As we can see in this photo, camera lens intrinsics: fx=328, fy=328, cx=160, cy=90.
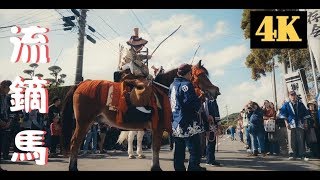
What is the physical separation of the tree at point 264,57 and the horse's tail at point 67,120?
1375 centimetres

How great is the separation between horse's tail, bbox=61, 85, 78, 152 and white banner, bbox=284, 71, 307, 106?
732cm

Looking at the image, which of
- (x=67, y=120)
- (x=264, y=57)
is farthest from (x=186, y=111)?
(x=264, y=57)

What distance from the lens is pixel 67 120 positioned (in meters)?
6.11

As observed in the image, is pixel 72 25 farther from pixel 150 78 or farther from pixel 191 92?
pixel 191 92

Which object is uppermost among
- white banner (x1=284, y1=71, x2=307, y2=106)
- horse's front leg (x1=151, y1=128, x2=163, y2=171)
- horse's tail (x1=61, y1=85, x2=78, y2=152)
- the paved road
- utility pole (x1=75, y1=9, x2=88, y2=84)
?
utility pole (x1=75, y1=9, x2=88, y2=84)

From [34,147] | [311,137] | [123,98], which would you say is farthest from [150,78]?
[311,137]

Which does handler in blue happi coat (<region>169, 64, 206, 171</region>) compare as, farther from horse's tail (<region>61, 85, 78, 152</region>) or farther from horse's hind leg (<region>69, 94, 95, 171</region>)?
horse's tail (<region>61, 85, 78, 152</region>)

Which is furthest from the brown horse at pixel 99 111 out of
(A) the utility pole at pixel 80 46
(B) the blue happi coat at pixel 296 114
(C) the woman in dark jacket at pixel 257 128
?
(A) the utility pole at pixel 80 46

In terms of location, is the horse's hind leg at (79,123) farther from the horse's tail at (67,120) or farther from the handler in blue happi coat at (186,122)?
the handler in blue happi coat at (186,122)

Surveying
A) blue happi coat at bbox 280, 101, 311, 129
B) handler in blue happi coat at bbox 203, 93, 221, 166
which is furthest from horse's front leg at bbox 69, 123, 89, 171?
blue happi coat at bbox 280, 101, 311, 129

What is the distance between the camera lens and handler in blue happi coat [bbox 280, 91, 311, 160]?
8.30 m

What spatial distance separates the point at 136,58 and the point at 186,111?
2214 millimetres
